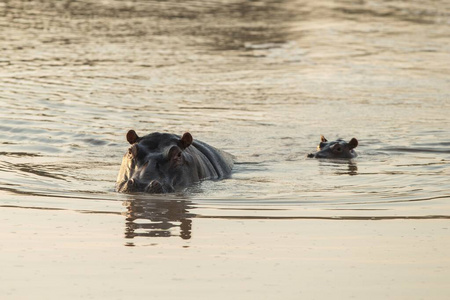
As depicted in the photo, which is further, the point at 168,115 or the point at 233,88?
the point at 233,88

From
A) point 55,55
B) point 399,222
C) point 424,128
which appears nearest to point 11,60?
point 55,55

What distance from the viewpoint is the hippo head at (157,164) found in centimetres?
911

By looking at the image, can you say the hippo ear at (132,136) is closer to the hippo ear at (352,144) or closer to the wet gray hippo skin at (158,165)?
the wet gray hippo skin at (158,165)

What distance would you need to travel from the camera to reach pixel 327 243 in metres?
6.56

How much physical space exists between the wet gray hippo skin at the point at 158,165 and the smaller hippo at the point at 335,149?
2627mm

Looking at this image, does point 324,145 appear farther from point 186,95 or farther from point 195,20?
point 195,20

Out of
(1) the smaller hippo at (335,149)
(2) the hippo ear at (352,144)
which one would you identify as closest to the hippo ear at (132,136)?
(1) the smaller hippo at (335,149)

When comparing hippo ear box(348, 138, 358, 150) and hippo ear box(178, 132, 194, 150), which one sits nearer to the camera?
hippo ear box(178, 132, 194, 150)

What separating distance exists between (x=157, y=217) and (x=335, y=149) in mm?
4997

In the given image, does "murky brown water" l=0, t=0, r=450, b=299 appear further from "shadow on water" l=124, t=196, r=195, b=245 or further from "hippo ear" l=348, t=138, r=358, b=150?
"hippo ear" l=348, t=138, r=358, b=150

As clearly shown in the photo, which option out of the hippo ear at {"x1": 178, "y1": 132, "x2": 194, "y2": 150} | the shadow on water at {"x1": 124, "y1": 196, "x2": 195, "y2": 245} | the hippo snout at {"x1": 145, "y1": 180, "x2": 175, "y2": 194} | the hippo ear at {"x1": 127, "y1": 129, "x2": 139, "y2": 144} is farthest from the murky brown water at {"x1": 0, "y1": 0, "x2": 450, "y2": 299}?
the hippo ear at {"x1": 127, "y1": 129, "x2": 139, "y2": 144}

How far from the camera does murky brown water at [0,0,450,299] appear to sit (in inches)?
227

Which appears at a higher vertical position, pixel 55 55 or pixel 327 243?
pixel 55 55

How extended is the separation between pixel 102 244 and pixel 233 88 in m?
10.9
